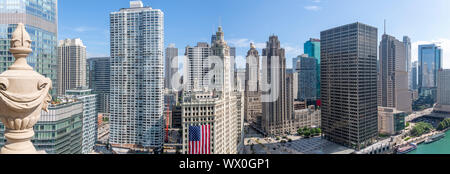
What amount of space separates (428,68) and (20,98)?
60.1 feet

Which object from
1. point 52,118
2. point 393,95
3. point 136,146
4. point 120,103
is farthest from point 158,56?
point 393,95

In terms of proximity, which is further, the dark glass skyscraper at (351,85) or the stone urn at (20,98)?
the dark glass skyscraper at (351,85)

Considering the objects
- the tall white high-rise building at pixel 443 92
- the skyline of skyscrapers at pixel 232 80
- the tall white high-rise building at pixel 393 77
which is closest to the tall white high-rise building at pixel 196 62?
the skyline of skyscrapers at pixel 232 80

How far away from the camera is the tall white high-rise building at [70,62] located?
499 inches

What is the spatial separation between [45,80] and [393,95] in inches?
760

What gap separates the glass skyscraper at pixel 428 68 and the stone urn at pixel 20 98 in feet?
49.4

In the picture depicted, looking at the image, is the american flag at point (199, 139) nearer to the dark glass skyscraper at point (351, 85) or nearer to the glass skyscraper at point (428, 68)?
the dark glass skyscraper at point (351, 85)

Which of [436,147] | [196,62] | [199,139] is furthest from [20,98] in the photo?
[436,147]

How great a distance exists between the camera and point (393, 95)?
49.8ft

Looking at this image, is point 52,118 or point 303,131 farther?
point 303,131

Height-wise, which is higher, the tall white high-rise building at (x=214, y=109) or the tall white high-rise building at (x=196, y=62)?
the tall white high-rise building at (x=196, y=62)

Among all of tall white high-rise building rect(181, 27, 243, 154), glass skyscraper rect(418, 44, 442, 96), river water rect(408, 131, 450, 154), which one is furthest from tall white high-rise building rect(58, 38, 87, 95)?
river water rect(408, 131, 450, 154)

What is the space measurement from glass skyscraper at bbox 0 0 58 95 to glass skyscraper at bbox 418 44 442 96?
55.4ft
